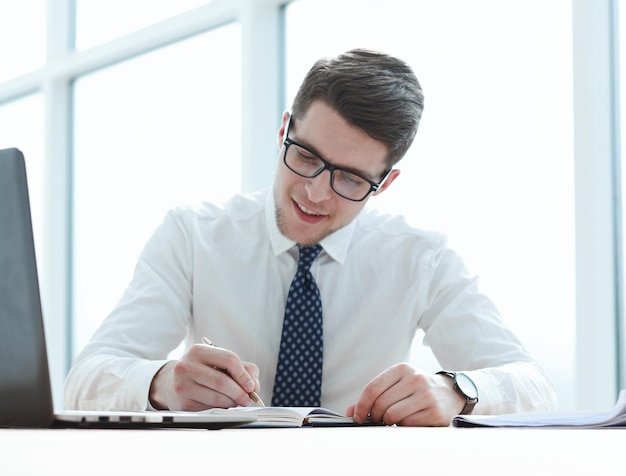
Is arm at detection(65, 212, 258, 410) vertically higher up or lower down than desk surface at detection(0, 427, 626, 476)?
higher up

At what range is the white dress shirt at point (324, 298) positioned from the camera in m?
1.92

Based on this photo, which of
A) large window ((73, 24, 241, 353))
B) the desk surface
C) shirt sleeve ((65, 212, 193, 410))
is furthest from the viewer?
large window ((73, 24, 241, 353))

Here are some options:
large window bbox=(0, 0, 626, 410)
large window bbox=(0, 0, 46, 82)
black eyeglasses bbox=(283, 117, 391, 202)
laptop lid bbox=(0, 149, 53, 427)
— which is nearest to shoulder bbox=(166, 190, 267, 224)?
black eyeglasses bbox=(283, 117, 391, 202)

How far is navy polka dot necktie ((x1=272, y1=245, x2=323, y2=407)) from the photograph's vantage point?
6.08 feet

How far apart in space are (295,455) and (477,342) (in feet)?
4.70

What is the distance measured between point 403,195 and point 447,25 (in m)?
0.64

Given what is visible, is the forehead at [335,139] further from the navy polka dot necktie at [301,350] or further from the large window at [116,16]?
the large window at [116,16]

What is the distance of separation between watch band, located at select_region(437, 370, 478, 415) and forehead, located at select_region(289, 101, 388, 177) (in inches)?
22.2

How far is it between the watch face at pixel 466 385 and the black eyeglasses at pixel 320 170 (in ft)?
1.76

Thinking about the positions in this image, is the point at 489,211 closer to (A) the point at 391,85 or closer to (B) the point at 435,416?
(A) the point at 391,85

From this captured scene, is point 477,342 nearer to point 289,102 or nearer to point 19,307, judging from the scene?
point 19,307

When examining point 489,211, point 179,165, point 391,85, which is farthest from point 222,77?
point 391,85

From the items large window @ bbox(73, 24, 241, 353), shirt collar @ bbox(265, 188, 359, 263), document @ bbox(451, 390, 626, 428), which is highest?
large window @ bbox(73, 24, 241, 353)

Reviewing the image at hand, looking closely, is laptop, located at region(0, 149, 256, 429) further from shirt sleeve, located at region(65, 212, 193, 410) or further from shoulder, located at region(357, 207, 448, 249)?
shoulder, located at region(357, 207, 448, 249)
